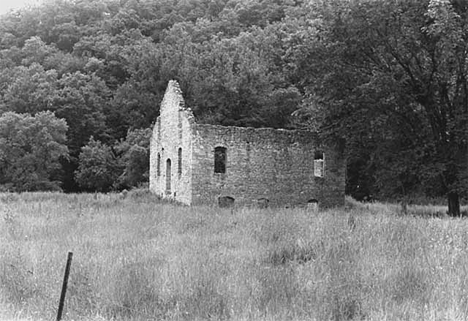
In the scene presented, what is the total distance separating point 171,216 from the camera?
15984 mm

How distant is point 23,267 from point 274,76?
39624mm

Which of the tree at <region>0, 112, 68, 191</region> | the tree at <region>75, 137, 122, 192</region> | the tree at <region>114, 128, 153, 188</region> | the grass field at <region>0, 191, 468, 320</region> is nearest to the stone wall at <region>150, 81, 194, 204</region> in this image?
the tree at <region>114, 128, 153, 188</region>

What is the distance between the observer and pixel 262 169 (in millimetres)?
26219

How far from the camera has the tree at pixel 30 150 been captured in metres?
43.4

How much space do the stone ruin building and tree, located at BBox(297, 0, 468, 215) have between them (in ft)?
11.1

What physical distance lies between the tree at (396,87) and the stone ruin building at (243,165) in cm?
339

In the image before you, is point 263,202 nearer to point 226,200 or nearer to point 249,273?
point 226,200

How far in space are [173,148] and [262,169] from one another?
491cm

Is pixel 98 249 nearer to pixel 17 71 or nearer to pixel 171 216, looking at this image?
pixel 171 216

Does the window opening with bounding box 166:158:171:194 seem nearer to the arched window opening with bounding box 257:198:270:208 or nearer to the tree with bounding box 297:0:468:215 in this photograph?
the arched window opening with bounding box 257:198:270:208

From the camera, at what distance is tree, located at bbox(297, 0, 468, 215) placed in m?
21.4

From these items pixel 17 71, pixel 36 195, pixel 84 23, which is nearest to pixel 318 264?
pixel 36 195

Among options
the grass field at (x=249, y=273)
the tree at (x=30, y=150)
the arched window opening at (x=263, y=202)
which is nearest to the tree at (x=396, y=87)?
the arched window opening at (x=263, y=202)

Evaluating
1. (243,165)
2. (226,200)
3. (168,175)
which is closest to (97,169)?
(168,175)
